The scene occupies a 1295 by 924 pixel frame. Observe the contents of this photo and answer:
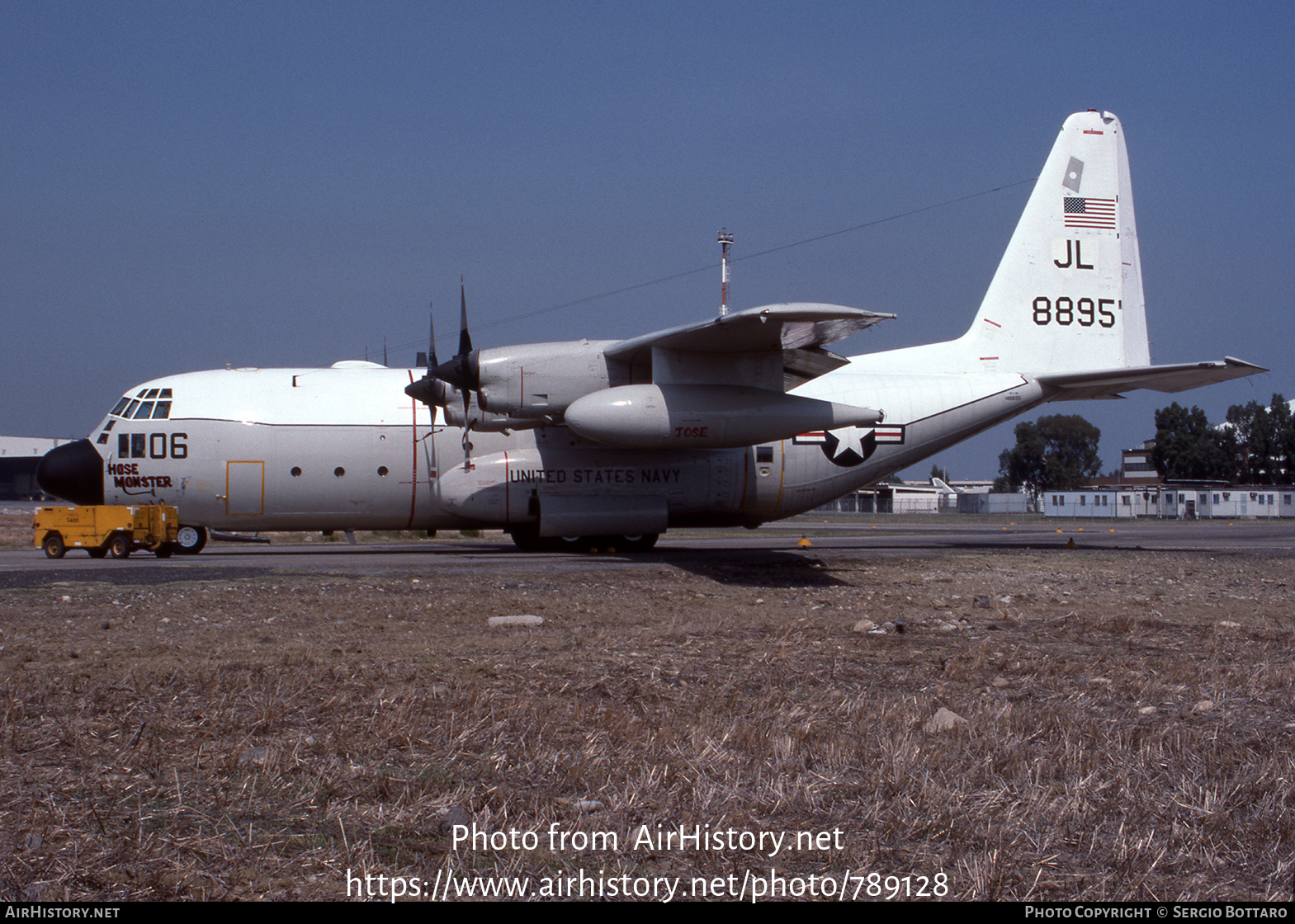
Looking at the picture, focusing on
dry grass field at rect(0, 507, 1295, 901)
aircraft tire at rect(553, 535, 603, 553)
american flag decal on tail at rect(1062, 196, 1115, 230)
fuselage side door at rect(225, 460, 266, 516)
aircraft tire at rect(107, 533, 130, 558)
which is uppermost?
american flag decal on tail at rect(1062, 196, 1115, 230)

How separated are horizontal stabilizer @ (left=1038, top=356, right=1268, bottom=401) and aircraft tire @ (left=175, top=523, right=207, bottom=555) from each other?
17828 millimetres

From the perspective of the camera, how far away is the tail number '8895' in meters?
22.7

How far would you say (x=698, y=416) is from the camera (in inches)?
679

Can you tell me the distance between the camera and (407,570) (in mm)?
15883

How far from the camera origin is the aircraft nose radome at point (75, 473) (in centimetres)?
1975

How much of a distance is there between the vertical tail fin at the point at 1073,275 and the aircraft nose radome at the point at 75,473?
18.4 meters

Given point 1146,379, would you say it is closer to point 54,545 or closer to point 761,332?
point 761,332

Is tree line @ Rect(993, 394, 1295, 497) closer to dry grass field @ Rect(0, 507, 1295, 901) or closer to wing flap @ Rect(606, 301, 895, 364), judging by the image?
wing flap @ Rect(606, 301, 895, 364)

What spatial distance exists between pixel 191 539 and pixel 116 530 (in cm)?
146

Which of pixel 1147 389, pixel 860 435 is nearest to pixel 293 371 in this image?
pixel 860 435

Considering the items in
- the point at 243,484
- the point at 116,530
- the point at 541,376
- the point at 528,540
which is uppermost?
the point at 541,376

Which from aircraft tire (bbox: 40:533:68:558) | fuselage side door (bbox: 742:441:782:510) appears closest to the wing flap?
fuselage side door (bbox: 742:441:782:510)

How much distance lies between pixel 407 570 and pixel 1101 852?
1313cm

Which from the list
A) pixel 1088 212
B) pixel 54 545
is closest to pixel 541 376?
pixel 54 545
